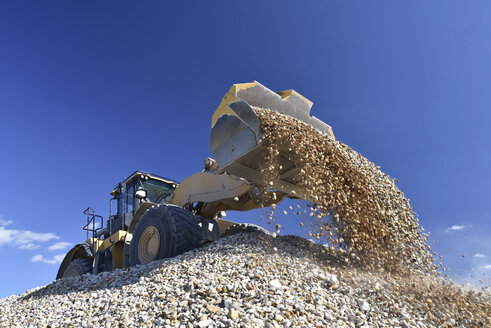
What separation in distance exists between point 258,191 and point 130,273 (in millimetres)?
2039

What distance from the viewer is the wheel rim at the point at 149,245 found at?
5.36m

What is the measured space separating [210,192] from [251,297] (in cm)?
283

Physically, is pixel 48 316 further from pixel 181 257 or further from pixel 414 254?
pixel 414 254

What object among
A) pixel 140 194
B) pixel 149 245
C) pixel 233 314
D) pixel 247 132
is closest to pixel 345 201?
pixel 247 132

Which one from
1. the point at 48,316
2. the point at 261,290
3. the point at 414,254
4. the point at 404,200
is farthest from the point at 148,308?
the point at 404,200

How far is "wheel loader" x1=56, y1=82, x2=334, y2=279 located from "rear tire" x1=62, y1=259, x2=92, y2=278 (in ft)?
0.06

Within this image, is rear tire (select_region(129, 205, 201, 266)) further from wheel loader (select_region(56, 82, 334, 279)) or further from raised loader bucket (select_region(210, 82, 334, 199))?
raised loader bucket (select_region(210, 82, 334, 199))

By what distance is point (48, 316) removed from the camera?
3.74 metres

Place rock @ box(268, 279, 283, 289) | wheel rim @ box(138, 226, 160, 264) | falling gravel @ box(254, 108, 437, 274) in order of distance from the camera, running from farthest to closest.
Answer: wheel rim @ box(138, 226, 160, 264) → falling gravel @ box(254, 108, 437, 274) → rock @ box(268, 279, 283, 289)

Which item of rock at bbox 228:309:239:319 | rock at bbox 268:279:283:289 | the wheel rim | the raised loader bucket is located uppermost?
the raised loader bucket

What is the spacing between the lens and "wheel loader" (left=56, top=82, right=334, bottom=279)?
4.61 m

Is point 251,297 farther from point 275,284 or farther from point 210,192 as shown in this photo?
point 210,192

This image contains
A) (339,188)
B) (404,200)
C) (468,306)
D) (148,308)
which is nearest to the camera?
(148,308)

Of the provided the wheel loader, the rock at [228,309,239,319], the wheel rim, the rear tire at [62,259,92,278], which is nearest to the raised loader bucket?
the wheel loader
